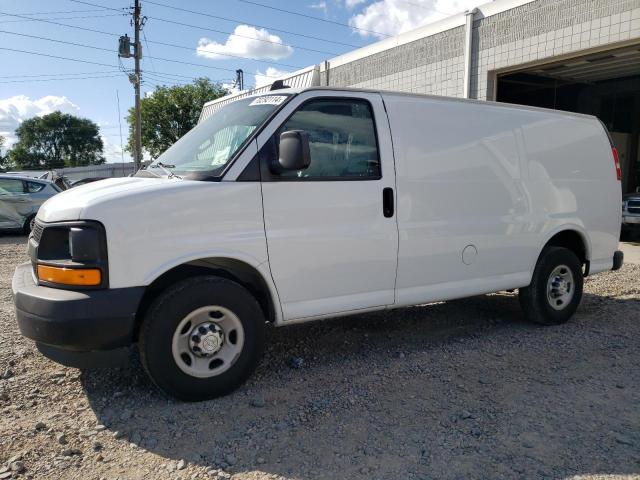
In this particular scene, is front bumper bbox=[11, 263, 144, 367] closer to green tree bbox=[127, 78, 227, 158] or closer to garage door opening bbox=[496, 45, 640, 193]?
garage door opening bbox=[496, 45, 640, 193]

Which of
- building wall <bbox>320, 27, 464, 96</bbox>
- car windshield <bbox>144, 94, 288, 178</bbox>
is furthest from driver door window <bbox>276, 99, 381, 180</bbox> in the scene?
building wall <bbox>320, 27, 464, 96</bbox>

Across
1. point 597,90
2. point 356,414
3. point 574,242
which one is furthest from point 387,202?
point 597,90

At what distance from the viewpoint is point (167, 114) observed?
1591 inches

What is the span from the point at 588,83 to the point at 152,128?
3202cm

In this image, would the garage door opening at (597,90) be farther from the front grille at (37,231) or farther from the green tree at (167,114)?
Result: the green tree at (167,114)

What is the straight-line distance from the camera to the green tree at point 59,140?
8712 centimetres

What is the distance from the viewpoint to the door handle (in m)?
4.16

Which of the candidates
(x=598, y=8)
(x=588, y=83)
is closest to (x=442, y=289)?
(x=598, y=8)

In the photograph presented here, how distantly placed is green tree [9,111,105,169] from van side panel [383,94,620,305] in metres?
90.0

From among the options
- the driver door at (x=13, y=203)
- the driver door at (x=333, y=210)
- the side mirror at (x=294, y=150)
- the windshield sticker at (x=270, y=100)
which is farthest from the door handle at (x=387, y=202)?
the driver door at (x=13, y=203)

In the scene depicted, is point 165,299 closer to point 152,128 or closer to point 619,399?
point 619,399

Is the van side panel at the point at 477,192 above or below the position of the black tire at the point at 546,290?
above

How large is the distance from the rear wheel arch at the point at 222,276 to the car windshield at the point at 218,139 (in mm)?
616

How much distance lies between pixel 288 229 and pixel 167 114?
39.5m
